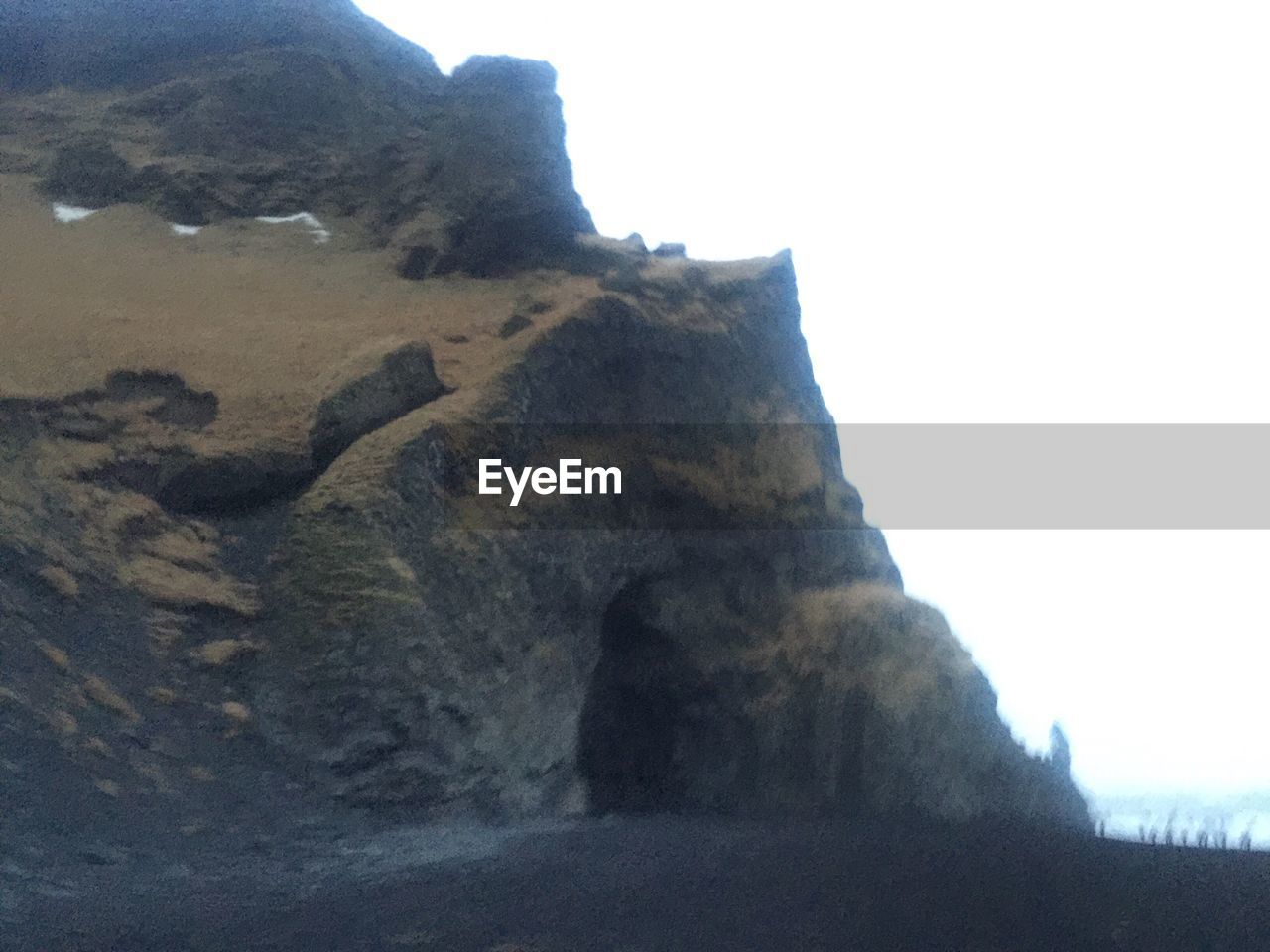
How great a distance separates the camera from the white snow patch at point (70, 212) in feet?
32.9

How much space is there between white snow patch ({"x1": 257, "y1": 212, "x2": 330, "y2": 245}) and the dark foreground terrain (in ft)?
22.4

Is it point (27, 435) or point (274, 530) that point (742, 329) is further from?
point (27, 435)

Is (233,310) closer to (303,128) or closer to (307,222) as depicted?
(307,222)

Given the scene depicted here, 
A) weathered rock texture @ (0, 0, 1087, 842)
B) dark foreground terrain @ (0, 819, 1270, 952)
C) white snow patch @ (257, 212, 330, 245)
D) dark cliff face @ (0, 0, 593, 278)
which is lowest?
dark foreground terrain @ (0, 819, 1270, 952)

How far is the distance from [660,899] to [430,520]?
9.67 feet

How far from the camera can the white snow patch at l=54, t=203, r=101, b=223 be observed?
10.0 meters

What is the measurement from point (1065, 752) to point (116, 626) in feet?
18.9

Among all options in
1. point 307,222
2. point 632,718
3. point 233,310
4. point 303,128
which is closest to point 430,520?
point 632,718

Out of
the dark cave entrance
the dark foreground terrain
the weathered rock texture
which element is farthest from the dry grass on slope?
the dark foreground terrain

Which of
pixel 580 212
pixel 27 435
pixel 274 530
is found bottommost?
pixel 274 530

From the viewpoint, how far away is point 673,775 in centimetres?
701

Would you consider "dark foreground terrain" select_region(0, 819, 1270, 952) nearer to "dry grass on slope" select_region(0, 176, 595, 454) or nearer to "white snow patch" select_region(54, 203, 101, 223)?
"dry grass on slope" select_region(0, 176, 595, 454)

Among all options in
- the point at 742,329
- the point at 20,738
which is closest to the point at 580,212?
the point at 742,329

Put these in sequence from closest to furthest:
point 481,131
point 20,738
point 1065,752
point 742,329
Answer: point 20,738, point 1065,752, point 742,329, point 481,131
